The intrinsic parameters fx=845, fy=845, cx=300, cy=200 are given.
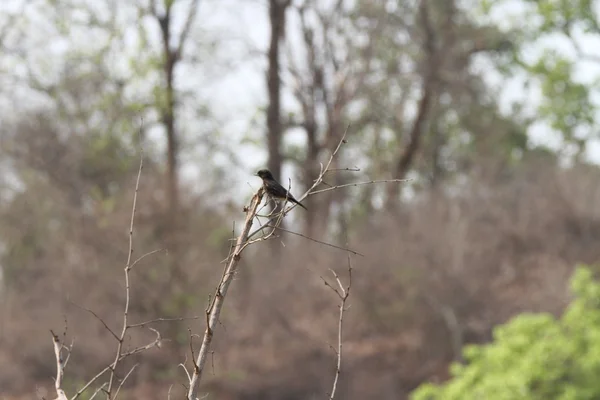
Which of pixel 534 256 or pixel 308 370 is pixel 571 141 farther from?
pixel 308 370

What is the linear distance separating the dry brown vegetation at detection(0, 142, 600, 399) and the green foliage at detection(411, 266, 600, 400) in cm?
441

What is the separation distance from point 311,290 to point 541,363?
306 inches

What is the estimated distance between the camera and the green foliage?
971 centimetres

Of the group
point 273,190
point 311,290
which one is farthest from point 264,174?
point 311,290

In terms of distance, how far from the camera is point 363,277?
54.6 feet

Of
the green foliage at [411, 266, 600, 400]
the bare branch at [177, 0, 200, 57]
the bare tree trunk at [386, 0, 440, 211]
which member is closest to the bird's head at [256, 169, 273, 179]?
the green foliage at [411, 266, 600, 400]

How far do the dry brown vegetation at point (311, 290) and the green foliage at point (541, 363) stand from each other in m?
4.41

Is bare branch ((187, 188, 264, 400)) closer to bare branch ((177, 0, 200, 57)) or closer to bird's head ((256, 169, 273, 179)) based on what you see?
bird's head ((256, 169, 273, 179))

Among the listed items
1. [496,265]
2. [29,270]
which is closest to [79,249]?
[29,270]

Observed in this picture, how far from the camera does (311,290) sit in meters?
17.1

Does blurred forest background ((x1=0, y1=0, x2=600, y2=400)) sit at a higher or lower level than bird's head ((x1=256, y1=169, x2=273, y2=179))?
higher

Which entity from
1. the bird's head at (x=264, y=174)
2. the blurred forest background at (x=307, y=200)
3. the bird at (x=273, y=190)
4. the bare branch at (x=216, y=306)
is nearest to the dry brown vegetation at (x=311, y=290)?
the blurred forest background at (x=307, y=200)

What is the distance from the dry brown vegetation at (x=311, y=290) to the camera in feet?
45.6

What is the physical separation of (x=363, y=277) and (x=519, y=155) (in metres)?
8.37
